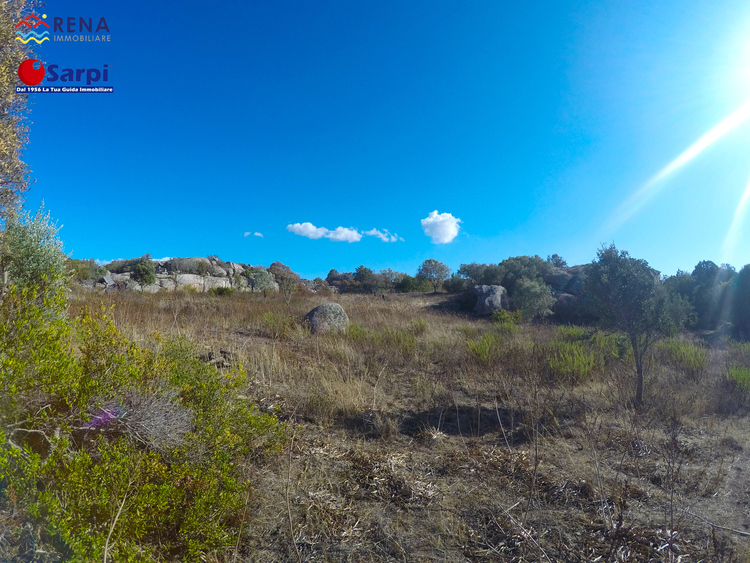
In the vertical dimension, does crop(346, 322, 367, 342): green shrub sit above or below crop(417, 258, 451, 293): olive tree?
below

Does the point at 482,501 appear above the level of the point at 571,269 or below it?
below

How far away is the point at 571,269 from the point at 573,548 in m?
27.2

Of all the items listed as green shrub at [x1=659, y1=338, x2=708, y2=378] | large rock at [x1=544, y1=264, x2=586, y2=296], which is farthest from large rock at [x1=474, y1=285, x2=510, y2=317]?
green shrub at [x1=659, y1=338, x2=708, y2=378]

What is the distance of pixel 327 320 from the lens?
884 centimetres

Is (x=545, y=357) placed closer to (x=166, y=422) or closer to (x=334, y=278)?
(x=166, y=422)

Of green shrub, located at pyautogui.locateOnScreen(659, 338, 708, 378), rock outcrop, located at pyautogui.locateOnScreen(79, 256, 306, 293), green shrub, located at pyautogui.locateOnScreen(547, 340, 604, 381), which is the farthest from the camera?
rock outcrop, located at pyautogui.locateOnScreen(79, 256, 306, 293)

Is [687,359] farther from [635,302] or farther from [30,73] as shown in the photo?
[30,73]

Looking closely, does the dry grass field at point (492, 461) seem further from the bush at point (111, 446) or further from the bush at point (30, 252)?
the bush at point (30, 252)

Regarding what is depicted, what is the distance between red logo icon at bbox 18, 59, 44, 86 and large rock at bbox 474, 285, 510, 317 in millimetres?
17275

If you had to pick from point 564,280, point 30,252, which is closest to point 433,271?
point 564,280

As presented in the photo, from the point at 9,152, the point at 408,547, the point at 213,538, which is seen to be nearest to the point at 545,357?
the point at 408,547

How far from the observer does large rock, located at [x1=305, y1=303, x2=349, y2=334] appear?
8.62 meters

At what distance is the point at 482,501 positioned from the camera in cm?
251

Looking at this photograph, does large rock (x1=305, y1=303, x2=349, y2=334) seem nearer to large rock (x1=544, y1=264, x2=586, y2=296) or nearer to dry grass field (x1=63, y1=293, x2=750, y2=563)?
dry grass field (x1=63, y1=293, x2=750, y2=563)
